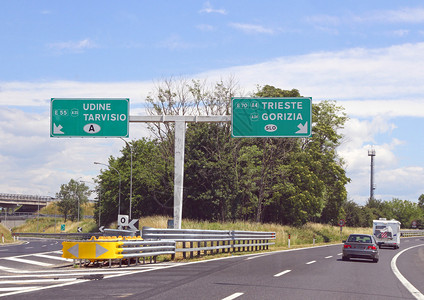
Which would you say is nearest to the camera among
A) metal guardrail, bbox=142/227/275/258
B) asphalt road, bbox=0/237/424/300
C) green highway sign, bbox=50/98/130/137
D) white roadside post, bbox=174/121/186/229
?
asphalt road, bbox=0/237/424/300

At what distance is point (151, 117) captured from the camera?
2425 cm

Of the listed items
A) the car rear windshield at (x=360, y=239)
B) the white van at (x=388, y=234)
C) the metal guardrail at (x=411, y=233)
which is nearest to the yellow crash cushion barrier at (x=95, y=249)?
the car rear windshield at (x=360, y=239)

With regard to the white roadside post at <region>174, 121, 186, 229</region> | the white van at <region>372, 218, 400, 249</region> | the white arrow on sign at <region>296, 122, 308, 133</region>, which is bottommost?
the white van at <region>372, 218, 400, 249</region>

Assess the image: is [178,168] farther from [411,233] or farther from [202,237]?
[411,233]

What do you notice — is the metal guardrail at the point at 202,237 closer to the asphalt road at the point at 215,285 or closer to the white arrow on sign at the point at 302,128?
the asphalt road at the point at 215,285

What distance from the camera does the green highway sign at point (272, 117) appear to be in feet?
81.3

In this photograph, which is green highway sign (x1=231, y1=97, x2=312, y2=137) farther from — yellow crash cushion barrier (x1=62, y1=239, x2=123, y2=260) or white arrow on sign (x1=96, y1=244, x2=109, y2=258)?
white arrow on sign (x1=96, y1=244, x2=109, y2=258)

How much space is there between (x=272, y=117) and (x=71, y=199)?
371ft

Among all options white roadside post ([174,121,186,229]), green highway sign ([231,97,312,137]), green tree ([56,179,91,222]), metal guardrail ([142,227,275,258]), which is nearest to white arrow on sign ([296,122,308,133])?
green highway sign ([231,97,312,137])

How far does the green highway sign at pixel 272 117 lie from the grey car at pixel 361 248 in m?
5.36

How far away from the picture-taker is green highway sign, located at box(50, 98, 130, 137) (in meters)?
25.1

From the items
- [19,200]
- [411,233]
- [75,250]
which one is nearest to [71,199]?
[19,200]

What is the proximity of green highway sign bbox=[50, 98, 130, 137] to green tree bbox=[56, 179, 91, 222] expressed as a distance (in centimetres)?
10259

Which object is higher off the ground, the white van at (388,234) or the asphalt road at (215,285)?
the asphalt road at (215,285)
